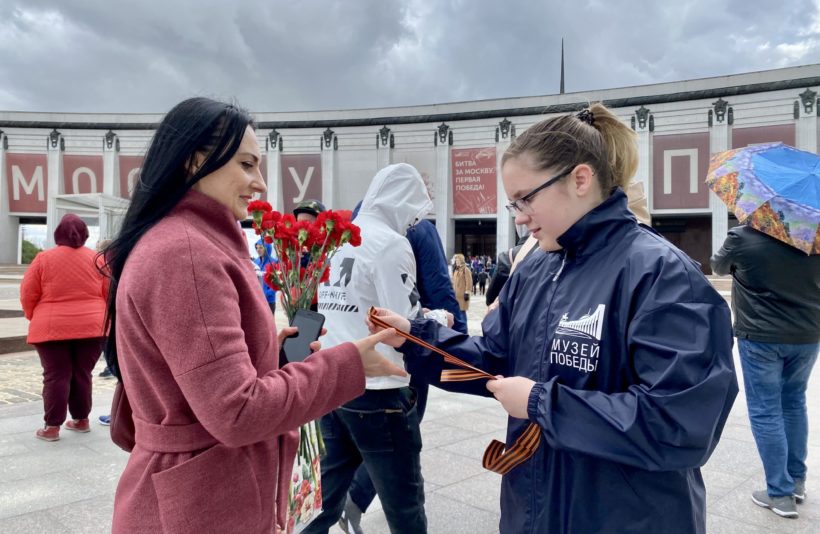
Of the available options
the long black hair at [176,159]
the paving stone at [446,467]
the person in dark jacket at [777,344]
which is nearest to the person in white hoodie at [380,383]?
the long black hair at [176,159]

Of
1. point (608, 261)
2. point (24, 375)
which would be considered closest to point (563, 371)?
point (608, 261)

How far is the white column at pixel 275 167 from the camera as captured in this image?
118 ft

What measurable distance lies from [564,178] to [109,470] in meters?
3.95

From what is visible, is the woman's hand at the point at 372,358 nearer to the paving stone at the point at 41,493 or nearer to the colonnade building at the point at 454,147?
the paving stone at the point at 41,493

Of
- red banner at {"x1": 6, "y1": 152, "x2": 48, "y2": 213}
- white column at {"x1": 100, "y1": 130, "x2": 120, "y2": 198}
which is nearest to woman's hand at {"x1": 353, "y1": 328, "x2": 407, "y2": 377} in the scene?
white column at {"x1": 100, "y1": 130, "x2": 120, "y2": 198}

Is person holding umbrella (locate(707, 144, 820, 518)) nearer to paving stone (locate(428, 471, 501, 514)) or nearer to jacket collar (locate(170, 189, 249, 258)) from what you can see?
paving stone (locate(428, 471, 501, 514))

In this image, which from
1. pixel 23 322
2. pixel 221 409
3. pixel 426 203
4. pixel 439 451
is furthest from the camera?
pixel 23 322

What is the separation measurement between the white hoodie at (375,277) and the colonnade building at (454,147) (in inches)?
1160

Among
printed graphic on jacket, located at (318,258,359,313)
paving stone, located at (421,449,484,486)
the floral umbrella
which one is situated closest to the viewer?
printed graphic on jacket, located at (318,258,359,313)

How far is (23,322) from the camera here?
11.1 m

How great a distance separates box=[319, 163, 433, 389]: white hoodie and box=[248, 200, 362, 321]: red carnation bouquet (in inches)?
20.9

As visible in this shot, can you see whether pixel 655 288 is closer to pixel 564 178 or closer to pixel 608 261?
pixel 608 261

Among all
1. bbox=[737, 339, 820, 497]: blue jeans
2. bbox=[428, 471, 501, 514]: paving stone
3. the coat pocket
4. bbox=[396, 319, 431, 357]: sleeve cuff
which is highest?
bbox=[396, 319, 431, 357]: sleeve cuff

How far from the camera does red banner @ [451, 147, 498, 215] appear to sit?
110ft
